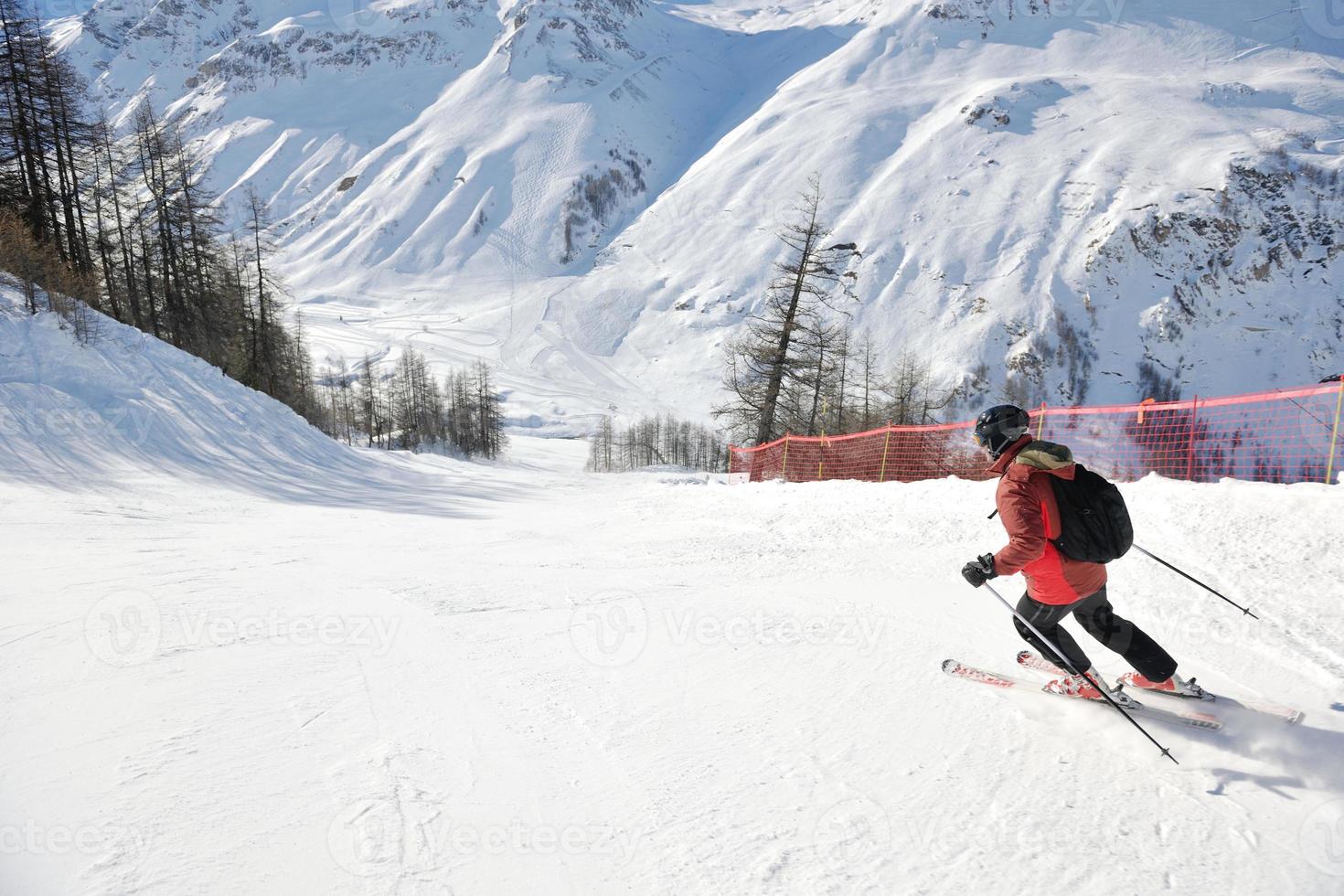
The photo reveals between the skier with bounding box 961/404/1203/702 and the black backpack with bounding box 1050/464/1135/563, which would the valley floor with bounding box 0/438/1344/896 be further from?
the black backpack with bounding box 1050/464/1135/563

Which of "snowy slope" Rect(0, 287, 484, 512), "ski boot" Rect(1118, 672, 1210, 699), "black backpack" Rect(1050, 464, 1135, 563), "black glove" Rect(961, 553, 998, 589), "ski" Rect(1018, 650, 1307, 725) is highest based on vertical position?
"snowy slope" Rect(0, 287, 484, 512)

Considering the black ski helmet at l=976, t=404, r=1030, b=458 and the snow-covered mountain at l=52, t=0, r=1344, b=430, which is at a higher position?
the snow-covered mountain at l=52, t=0, r=1344, b=430

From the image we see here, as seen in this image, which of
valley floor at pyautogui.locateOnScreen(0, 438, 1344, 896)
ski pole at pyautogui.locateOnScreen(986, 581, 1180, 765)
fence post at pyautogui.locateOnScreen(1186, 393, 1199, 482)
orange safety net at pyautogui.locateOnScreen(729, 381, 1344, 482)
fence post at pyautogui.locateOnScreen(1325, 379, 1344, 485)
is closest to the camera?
valley floor at pyautogui.locateOnScreen(0, 438, 1344, 896)

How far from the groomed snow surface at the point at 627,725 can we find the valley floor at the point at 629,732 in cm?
2

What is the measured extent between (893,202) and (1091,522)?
393ft

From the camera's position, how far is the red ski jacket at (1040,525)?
3148mm

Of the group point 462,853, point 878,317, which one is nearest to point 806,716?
point 462,853

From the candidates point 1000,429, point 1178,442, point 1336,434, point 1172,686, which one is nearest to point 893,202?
point 1178,442

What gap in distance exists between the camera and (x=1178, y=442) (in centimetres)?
831

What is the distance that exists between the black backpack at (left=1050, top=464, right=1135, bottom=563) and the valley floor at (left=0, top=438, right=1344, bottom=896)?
3.07ft

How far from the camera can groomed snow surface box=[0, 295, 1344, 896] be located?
218 cm

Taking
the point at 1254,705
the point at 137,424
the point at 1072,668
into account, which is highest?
the point at 137,424

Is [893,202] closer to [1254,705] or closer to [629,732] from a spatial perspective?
[1254,705]

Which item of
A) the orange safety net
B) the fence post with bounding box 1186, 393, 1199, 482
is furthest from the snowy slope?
the fence post with bounding box 1186, 393, 1199, 482
